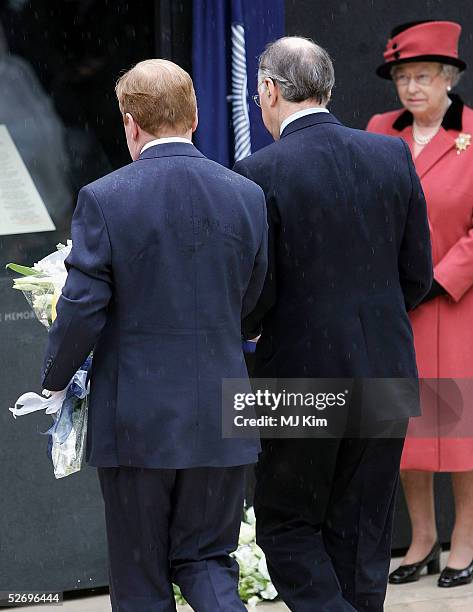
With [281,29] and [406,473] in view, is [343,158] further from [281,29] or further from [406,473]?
[406,473]

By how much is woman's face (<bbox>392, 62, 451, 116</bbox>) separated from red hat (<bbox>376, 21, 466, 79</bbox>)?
0.21ft

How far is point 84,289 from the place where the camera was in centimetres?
338

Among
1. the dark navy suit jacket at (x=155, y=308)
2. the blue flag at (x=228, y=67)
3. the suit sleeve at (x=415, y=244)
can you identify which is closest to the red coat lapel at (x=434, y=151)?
the blue flag at (x=228, y=67)

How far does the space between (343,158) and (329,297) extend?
0.45m

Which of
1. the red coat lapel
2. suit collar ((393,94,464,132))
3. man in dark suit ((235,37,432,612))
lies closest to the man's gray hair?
man in dark suit ((235,37,432,612))

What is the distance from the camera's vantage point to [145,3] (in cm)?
523

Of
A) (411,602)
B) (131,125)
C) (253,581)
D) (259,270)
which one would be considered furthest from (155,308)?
(411,602)

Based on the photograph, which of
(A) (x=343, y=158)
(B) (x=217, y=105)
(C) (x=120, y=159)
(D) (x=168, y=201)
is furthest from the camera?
(C) (x=120, y=159)

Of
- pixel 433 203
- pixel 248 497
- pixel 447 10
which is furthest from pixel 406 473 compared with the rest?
pixel 447 10

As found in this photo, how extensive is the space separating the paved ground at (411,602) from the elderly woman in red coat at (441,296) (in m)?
0.07

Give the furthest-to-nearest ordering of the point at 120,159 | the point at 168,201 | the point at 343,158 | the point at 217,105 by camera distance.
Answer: the point at 120,159, the point at 217,105, the point at 343,158, the point at 168,201

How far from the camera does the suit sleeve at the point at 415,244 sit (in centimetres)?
408

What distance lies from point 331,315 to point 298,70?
80 cm

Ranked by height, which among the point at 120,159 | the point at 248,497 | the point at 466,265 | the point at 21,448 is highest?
the point at 120,159
